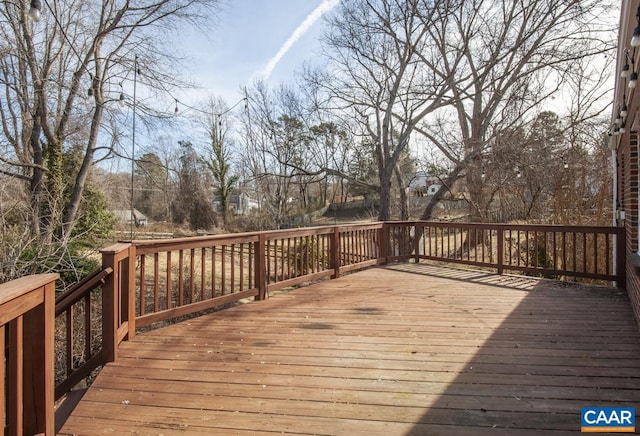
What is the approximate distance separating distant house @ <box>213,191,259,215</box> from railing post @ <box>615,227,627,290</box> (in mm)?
A: 21137

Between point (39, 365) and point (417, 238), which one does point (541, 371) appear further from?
point (417, 238)

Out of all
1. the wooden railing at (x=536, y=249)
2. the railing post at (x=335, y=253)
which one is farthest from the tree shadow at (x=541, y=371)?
the railing post at (x=335, y=253)

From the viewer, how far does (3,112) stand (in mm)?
10703

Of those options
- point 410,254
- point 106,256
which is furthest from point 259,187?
point 106,256

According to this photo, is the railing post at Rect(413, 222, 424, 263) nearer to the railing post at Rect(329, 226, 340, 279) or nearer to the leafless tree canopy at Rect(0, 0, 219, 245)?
the railing post at Rect(329, 226, 340, 279)

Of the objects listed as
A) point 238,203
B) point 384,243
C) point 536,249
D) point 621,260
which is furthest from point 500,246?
point 238,203

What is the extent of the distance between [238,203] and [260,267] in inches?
929

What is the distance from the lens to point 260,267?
14.4 ft

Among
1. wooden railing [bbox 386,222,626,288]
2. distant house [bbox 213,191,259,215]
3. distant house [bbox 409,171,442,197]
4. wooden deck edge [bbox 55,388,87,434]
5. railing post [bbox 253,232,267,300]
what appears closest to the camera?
wooden deck edge [bbox 55,388,87,434]

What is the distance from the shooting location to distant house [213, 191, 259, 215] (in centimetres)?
2516

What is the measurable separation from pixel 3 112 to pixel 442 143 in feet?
42.7

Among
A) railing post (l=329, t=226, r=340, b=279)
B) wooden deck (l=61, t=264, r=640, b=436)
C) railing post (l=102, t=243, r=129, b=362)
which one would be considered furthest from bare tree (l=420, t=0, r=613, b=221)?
railing post (l=102, t=243, r=129, b=362)

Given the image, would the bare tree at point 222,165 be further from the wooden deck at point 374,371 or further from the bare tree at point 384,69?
the wooden deck at point 374,371

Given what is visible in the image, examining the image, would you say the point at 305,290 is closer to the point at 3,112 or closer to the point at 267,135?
the point at 3,112
